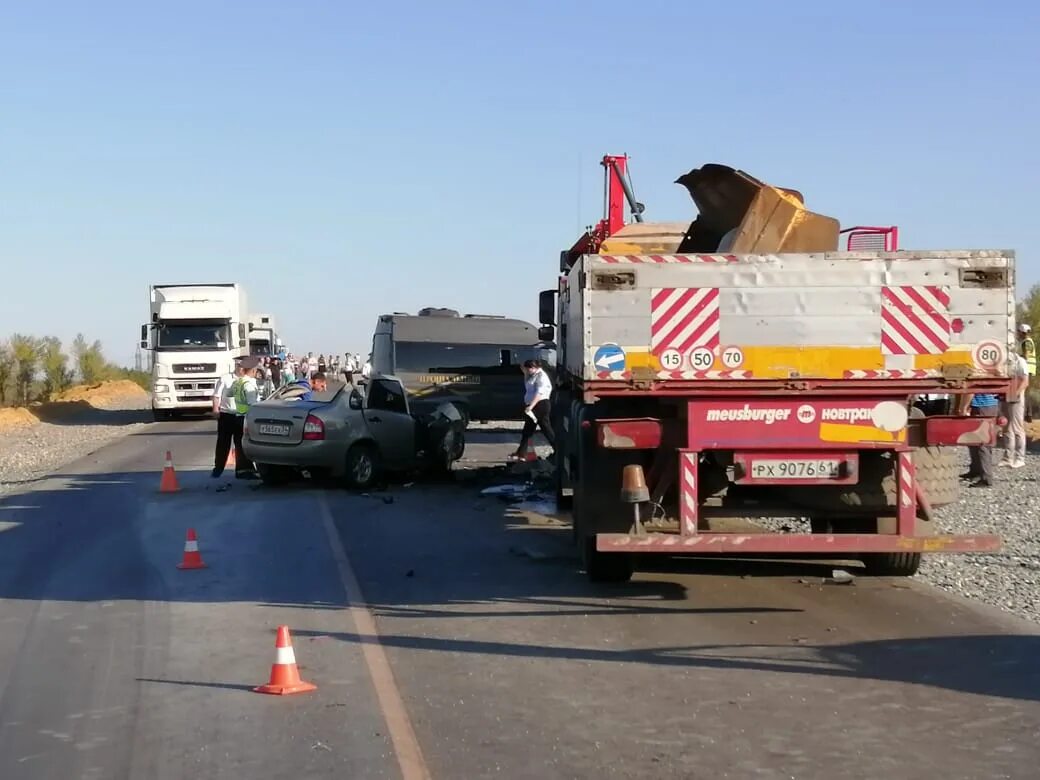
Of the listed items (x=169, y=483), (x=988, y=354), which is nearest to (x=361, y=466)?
(x=169, y=483)

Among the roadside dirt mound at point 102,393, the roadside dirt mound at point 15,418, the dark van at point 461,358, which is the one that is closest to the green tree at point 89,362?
the roadside dirt mound at point 102,393

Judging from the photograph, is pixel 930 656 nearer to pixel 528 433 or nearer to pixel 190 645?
pixel 190 645

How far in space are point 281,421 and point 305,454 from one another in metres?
0.59

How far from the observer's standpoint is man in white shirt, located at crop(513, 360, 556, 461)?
63.4ft

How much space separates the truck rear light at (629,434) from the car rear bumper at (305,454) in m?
8.33

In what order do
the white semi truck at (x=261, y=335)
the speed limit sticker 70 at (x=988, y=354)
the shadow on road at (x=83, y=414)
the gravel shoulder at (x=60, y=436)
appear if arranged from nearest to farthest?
1. the speed limit sticker 70 at (x=988, y=354)
2. the gravel shoulder at (x=60, y=436)
3. the shadow on road at (x=83, y=414)
4. the white semi truck at (x=261, y=335)

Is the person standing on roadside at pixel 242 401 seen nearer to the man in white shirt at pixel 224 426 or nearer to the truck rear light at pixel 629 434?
the man in white shirt at pixel 224 426

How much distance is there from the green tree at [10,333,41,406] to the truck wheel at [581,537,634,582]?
48216 mm

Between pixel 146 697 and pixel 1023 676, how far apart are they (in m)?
4.67

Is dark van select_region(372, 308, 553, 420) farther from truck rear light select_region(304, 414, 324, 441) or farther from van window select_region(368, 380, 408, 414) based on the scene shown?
truck rear light select_region(304, 414, 324, 441)

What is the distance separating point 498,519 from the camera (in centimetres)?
1414

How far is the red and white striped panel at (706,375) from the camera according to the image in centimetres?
859

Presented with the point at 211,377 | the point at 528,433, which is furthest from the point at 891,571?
the point at 211,377

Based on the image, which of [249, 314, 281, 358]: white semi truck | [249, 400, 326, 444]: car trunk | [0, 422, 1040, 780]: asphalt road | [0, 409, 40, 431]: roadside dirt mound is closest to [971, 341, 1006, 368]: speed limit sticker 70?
[0, 422, 1040, 780]: asphalt road
